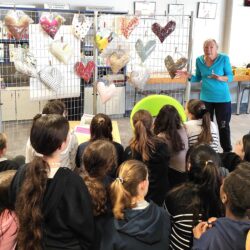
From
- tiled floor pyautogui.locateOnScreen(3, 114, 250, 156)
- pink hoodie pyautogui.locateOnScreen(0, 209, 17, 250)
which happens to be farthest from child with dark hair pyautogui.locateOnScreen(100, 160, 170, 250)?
tiled floor pyautogui.locateOnScreen(3, 114, 250, 156)

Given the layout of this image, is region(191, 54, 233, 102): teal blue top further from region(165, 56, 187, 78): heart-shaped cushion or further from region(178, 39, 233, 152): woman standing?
region(165, 56, 187, 78): heart-shaped cushion

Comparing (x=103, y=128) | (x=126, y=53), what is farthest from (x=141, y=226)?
(x=126, y=53)

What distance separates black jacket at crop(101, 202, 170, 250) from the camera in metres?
1.52

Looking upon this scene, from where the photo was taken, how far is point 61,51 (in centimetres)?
332

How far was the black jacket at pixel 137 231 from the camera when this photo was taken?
4.97ft

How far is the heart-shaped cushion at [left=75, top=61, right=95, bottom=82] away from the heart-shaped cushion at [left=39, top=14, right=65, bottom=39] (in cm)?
40

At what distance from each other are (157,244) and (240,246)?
0.44m

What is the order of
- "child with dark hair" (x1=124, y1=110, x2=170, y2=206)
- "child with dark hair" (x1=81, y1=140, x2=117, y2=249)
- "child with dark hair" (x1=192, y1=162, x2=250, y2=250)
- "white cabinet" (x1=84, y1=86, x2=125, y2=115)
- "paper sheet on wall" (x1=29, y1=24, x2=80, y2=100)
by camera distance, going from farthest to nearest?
"white cabinet" (x1=84, y1=86, x2=125, y2=115) → "paper sheet on wall" (x1=29, y1=24, x2=80, y2=100) → "child with dark hair" (x1=124, y1=110, x2=170, y2=206) → "child with dark hair" (x1=81, y1=140, x2=117, y2=249) → "child with dark hair" (x1=192, y1=162, x2=250, y2=250)

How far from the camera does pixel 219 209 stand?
170 cm

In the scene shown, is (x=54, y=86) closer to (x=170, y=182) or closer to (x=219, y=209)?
(x=170, y=182)

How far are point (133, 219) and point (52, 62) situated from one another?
2.21 m

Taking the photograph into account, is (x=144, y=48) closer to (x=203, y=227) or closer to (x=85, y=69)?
(x=85, y=69)

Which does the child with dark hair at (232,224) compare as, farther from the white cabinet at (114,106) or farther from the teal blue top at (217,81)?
the white cabinet at (114,106)

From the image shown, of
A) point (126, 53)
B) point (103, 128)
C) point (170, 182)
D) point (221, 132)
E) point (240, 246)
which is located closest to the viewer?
point (240, 246)
